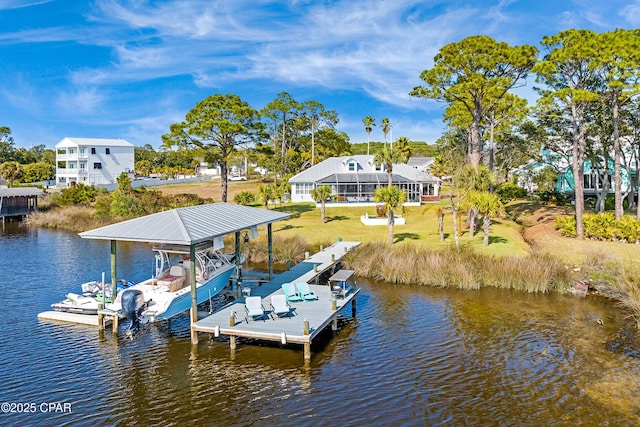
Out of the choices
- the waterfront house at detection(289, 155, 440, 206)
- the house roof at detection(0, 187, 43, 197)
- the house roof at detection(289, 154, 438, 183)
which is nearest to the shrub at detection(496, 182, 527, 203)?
the waterfront house at detection(289, 155, 440, 206)

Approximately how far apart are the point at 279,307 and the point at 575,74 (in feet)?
87.8

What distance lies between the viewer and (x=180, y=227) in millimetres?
16766

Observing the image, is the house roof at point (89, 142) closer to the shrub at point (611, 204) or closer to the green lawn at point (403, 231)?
the green lawn at point (403, 231)

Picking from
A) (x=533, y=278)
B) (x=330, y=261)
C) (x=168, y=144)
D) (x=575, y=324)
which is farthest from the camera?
(x=168, y=144)

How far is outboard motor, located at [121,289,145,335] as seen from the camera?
649 inches

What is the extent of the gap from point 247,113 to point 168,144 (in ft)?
26.4

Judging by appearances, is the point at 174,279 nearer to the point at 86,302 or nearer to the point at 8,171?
the point at 86,302

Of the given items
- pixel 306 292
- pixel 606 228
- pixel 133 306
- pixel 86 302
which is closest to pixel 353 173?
pixel 606 228

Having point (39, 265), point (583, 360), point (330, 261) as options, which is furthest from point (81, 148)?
point (583, 360)

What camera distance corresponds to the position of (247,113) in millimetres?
44719

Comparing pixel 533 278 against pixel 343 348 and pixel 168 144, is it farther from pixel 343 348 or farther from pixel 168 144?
pixel 168 144

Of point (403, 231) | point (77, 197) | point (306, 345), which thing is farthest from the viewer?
point (77, 197)

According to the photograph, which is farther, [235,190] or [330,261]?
[235,190]

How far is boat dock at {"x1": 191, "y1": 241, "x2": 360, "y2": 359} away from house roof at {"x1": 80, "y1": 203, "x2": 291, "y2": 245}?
300 centimetres
